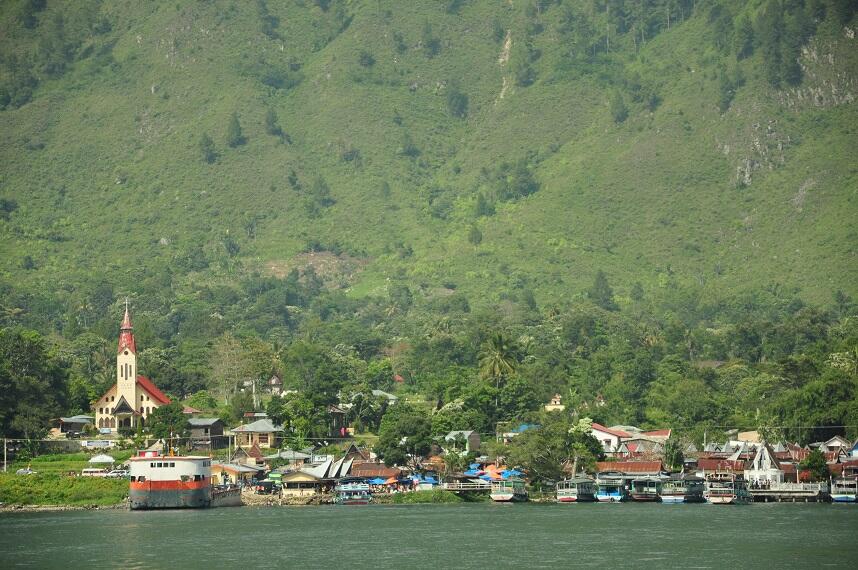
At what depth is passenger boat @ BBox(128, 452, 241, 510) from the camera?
118750 mm

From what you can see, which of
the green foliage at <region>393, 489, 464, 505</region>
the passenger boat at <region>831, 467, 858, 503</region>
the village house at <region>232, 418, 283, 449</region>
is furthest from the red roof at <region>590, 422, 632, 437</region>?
the village house at <region>232, 418, 283, 449</region>

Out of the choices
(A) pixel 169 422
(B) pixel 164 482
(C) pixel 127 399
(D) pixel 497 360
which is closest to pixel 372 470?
(B) pixel 164 482

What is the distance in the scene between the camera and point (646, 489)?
127 m

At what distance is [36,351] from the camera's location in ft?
479

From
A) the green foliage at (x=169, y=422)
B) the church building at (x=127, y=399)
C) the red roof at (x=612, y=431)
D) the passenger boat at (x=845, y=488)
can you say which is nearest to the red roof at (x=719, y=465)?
the passenger boat at (x=845, y=488)

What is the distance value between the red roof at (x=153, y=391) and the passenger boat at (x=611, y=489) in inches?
1793

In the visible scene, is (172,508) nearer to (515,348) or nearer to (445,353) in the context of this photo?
(515,348)

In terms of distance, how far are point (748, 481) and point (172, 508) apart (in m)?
41.9

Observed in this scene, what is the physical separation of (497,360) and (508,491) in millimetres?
37494

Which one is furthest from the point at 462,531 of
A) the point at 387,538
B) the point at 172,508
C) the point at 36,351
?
the point at 36,351

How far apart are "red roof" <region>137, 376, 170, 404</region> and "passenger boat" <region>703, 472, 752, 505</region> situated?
52.6 metres

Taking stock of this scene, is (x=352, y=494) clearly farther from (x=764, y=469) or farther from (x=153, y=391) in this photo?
(x=153, y=391)

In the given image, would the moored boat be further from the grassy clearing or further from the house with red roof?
the house with red roof

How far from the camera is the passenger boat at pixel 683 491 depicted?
408 ft
